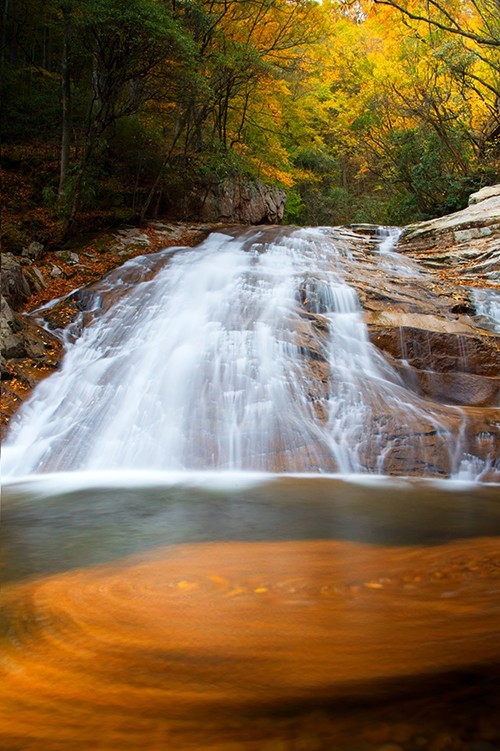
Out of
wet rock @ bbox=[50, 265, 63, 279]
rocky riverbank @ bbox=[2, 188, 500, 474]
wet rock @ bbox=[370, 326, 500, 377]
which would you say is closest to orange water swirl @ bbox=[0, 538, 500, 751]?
rocky riverbank @ bbox=[2, 188, 500, 474]

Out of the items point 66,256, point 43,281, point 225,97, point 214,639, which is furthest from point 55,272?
point 225,97

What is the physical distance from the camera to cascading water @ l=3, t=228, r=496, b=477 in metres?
5.43

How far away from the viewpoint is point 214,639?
5.37 feet

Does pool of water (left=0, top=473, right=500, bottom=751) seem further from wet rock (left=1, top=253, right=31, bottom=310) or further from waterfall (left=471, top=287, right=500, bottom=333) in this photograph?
waterfall (left=471, top=287, right=500, bottom=333)

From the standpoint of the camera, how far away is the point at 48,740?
1.10 m

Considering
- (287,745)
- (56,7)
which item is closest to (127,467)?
(287,745)

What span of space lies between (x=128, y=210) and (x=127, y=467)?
9887mm

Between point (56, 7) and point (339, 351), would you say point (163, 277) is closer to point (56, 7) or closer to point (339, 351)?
point (339, 351)

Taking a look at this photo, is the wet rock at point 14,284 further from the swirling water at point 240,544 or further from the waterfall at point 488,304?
the waterfall at point 488,304

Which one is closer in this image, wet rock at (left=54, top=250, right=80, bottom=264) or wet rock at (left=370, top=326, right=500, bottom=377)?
wet rock at (left=370, top=326, right=500, bottom=377)

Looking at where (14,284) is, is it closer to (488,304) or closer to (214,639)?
(214,639)

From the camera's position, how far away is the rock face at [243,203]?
16469 mm

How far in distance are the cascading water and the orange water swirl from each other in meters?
2.99

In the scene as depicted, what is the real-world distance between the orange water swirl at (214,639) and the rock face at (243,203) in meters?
15.5
